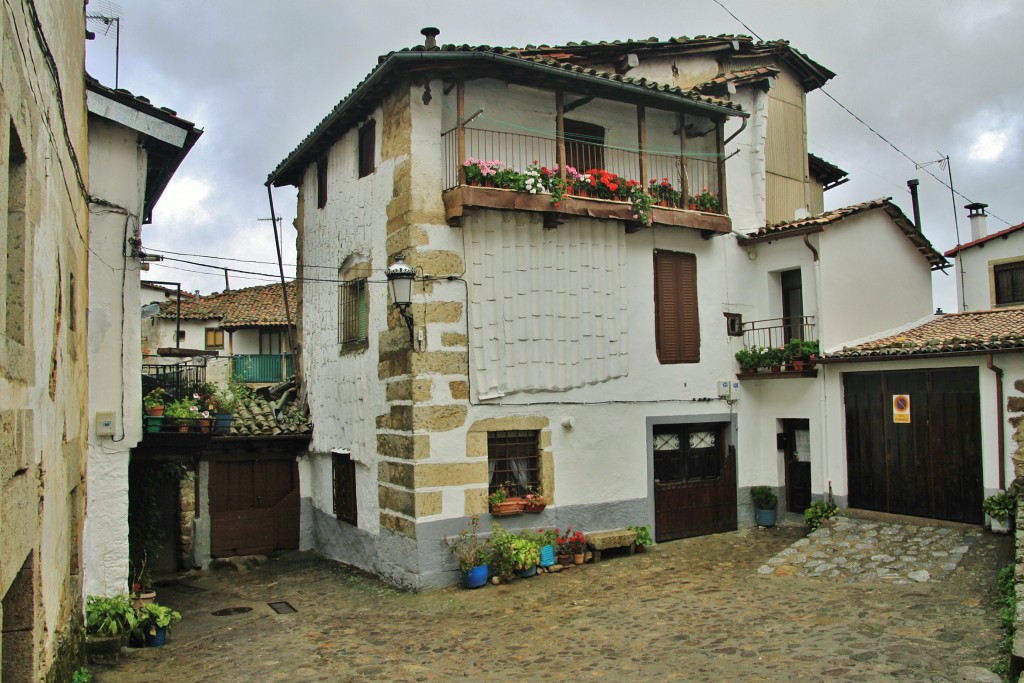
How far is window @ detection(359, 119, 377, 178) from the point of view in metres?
12.7

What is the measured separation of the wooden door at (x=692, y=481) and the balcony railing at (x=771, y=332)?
173 cm

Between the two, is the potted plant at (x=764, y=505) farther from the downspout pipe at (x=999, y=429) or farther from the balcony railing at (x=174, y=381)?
the balcony railing at (x=174, y=381)

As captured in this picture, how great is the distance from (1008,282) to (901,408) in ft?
34.7

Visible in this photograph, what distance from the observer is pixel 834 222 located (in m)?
13.6

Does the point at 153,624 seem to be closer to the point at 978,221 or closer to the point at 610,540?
the point at 610,540

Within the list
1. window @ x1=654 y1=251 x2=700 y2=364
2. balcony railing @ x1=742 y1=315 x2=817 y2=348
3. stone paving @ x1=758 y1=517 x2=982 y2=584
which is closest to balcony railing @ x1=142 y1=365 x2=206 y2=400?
window @ x1=654 y1=251 x2=700 y2=364

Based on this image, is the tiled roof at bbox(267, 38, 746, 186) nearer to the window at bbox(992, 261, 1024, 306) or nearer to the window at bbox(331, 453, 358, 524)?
the window at bbox(331, 453, 358, 524)

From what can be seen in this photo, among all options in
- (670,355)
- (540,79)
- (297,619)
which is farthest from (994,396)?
(297,619)

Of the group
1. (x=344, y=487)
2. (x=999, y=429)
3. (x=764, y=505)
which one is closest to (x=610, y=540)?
(x=764, y=505)

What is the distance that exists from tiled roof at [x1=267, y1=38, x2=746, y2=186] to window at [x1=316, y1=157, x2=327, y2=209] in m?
0.22

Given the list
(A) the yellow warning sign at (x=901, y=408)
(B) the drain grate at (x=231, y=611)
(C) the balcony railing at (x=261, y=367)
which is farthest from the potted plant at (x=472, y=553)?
(C) the balcony railing at (x=261, y=367)

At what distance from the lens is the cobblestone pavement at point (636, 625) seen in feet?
25.0

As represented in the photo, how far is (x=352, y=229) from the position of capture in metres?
13.5

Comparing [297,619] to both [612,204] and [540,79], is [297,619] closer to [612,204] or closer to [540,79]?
[612,204]
